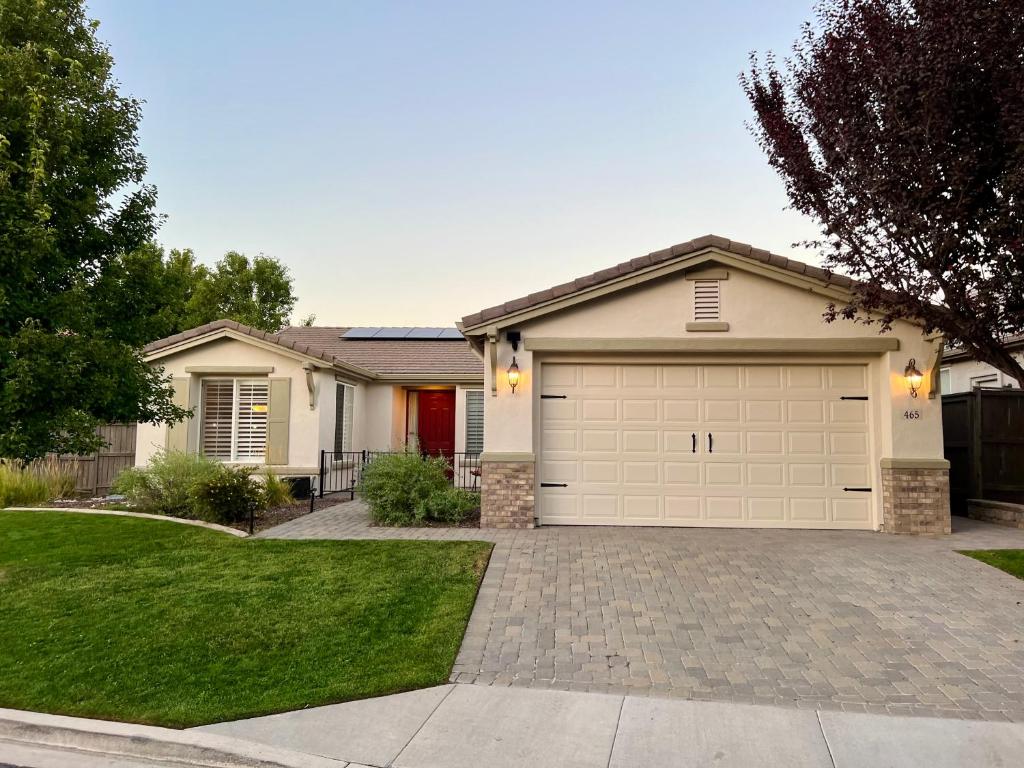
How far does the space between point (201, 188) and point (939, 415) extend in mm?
17451

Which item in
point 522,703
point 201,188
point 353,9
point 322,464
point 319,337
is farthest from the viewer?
point 319,337

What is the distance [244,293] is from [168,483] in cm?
1922

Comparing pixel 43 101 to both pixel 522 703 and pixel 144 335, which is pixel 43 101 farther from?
pixel 522 703

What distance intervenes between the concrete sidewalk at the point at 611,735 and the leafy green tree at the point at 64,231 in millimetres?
4549

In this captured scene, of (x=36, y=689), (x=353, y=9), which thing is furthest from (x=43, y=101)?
(x=353, y=9)

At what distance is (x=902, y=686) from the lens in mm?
3908

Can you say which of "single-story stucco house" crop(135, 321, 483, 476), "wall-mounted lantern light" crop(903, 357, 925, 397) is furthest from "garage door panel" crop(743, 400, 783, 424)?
"single-story stucco house" crop(135, 321, 483, 476)

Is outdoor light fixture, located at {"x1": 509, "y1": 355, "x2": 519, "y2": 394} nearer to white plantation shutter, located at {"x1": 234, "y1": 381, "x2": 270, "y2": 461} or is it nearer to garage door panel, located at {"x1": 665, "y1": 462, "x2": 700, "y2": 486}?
garage door panel, located at {"x1": 665, "y1": 462, "x2": 700, "y2": 486}

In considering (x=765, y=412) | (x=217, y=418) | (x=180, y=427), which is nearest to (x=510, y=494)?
(x=765, y=412)

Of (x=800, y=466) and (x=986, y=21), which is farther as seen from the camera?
(x=800, y=466)

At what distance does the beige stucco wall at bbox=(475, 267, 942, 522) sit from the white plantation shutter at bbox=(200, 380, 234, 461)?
7.37 m

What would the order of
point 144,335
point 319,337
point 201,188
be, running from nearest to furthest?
point 144,335, point 201,188, point 319,337

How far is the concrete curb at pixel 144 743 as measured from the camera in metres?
A: 3.15

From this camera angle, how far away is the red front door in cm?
1633
